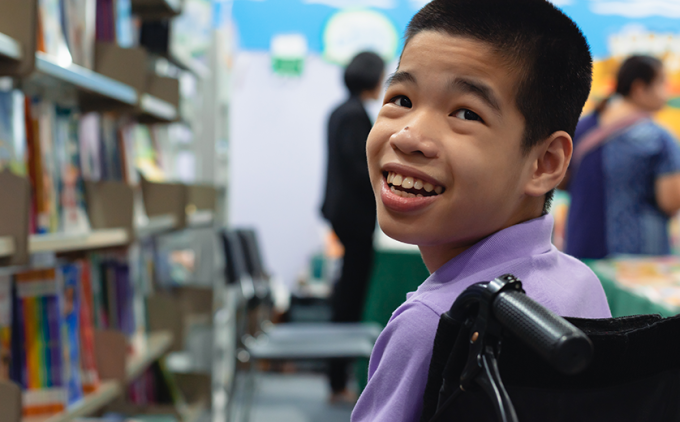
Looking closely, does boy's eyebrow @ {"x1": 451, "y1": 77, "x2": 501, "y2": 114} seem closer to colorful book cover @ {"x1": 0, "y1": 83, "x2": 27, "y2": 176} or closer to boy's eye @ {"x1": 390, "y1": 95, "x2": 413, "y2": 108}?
boy's eye @ {"x1": 390, "y1": 95, "x2": 413, "y2": 108}

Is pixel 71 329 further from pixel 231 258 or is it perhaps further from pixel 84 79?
pixel 231 258

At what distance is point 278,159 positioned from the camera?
5961mm

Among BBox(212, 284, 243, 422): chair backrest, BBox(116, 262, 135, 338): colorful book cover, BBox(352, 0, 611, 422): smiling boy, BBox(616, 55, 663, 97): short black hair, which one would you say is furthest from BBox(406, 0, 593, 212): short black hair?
BBox(212, 284, 243, 422): chair backrest

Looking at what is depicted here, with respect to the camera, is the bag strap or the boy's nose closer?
the boy's nose

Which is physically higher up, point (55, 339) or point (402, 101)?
point (402, 101)

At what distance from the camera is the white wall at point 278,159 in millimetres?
5941

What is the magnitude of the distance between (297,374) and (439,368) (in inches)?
152

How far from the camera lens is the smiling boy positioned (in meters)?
0.61

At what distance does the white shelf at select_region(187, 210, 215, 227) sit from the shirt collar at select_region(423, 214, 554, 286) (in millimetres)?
2162

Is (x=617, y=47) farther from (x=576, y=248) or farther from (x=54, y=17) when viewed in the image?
(x=54, y=17)

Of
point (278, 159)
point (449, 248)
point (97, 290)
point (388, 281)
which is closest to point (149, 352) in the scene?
point (97, 290)

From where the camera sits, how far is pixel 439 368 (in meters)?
0.49

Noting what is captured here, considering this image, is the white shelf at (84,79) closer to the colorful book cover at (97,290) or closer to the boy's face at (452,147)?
the colorful book cover at (97,290)

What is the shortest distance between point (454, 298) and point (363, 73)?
252cm
